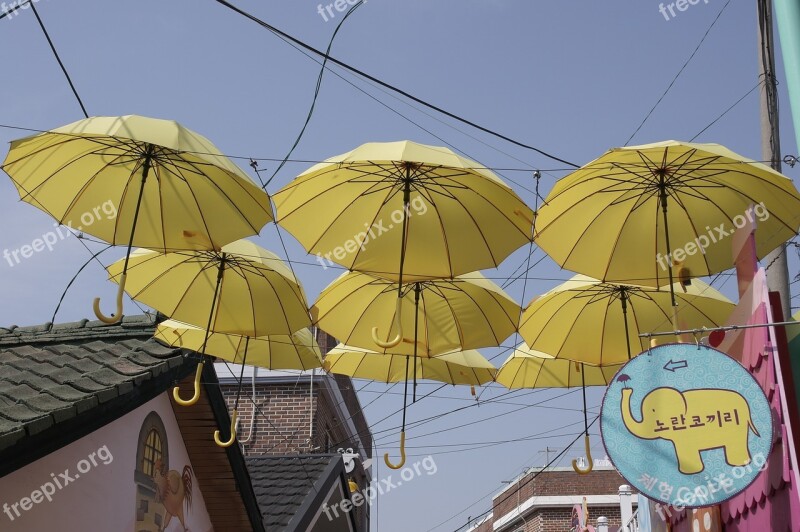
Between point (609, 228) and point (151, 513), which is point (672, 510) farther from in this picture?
→ point (151, 513)

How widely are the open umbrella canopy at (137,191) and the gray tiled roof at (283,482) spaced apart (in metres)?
5.79

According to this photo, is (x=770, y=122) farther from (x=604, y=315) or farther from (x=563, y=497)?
(x=563, y=497)

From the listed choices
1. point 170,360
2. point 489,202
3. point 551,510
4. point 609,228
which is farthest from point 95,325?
point 551,510

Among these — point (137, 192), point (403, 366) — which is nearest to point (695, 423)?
point (137, 192)

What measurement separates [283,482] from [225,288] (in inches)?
227

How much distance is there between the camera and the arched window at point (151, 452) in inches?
369

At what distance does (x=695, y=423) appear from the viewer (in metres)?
5.55

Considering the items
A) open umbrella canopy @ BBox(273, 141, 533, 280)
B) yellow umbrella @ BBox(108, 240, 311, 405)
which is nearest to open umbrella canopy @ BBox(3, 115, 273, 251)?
open umbrella canopy @ BBox(273, 141, 533, 280)

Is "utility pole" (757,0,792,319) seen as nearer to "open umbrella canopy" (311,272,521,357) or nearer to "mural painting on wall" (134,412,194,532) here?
"open umbrella canopy" (311,272,521,357)

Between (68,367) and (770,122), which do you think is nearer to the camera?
(68,367)

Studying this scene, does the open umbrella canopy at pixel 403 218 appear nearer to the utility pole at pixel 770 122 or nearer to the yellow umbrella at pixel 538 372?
the yellow umbrella at pixel 538 372

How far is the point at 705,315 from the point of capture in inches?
372

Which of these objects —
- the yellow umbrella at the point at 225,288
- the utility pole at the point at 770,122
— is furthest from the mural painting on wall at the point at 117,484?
the utility pole at the point at 770,122

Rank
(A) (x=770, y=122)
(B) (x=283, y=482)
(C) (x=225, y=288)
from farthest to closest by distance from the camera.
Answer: (B) (x=283, y=482)
(A) (x=770, y=122)
(C) (x=225, y=288)
